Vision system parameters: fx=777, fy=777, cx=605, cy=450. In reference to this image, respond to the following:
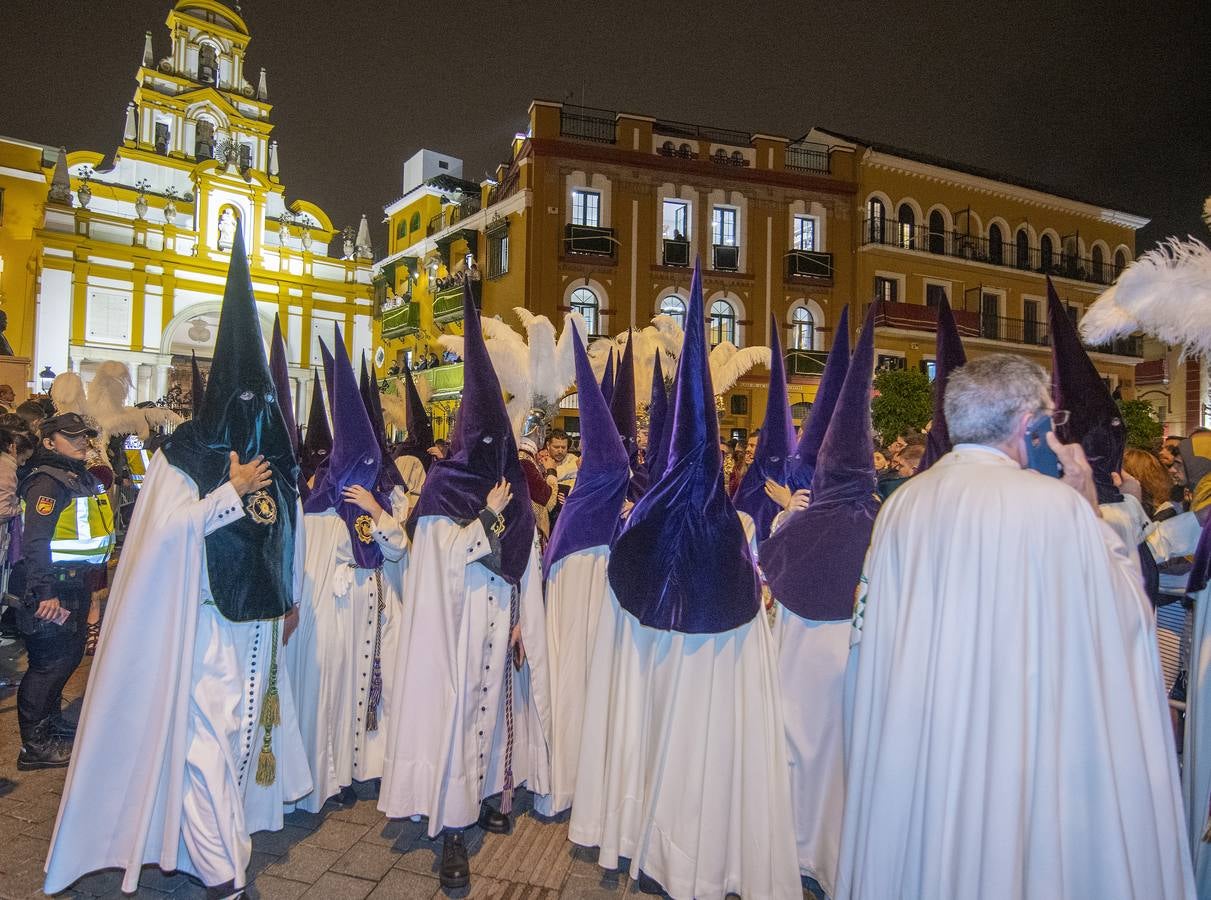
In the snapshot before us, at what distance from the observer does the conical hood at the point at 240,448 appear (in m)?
3.27

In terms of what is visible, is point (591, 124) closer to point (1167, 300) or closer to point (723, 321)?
point (723, 321)

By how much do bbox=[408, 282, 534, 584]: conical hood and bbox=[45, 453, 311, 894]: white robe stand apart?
975 millimetres

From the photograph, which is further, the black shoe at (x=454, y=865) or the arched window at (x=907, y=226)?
the arched window at (x=907, y=226)

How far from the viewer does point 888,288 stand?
26875 mm

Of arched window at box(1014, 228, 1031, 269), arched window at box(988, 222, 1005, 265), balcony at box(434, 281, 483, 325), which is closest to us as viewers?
balcony at box(434, 281, 483, 325)

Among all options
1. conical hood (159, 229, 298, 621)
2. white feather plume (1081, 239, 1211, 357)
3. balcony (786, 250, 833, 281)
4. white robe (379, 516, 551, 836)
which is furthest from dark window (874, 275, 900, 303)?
conical hood (159, 229, 298, 621)

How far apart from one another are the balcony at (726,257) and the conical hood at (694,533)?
22889 millimetres

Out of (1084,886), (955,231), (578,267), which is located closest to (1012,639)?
(1084,886)

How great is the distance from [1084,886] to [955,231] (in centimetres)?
2931

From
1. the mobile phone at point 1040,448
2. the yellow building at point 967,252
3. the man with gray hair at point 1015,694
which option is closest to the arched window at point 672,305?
the yellow building at point 967,252

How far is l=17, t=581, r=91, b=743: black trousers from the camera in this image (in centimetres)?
463

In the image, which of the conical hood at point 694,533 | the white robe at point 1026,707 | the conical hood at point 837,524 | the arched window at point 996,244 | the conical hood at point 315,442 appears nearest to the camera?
the white robe at point 1026,707

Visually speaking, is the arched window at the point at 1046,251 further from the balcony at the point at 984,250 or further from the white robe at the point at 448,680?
the white robe at the point at 448,680

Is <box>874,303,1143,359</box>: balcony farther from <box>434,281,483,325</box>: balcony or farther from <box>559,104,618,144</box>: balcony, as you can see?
<box>434,281,483,325</box>: balcony
